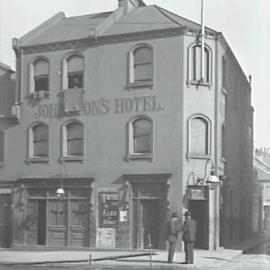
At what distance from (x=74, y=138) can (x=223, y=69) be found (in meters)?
6.80

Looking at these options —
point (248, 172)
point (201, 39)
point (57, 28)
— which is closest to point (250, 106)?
point (248, 172)

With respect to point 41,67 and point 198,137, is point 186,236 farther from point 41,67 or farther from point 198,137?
point 41,67

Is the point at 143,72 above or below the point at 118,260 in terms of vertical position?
above

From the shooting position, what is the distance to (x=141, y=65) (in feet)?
78.7

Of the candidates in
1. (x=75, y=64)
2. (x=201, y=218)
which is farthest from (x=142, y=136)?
(x=75, y=64)

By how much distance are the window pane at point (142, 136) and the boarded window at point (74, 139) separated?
7.74 ft

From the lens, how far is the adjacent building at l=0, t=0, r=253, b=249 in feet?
76.6

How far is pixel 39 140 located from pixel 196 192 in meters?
7.18

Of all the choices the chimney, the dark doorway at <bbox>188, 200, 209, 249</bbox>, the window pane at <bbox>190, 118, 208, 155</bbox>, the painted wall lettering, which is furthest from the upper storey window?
the dark doorway at <bbox>188, 200, 209, 249</bbox>

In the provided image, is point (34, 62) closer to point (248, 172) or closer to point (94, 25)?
point (94, 25)

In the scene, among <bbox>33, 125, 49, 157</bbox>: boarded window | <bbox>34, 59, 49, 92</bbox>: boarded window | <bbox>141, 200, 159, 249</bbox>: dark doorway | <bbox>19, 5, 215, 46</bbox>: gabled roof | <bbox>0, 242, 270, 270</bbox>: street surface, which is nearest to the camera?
<bbox>0, 242, 270, 270</bbox>: street surface

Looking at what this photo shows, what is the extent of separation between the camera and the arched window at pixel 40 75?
84.1ft

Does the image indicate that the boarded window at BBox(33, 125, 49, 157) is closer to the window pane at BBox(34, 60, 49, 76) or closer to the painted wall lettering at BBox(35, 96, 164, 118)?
the painted wall lettering at BBox(35, 96, 164, 118)

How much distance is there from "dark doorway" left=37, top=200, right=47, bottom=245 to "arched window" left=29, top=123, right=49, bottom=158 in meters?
2.04
